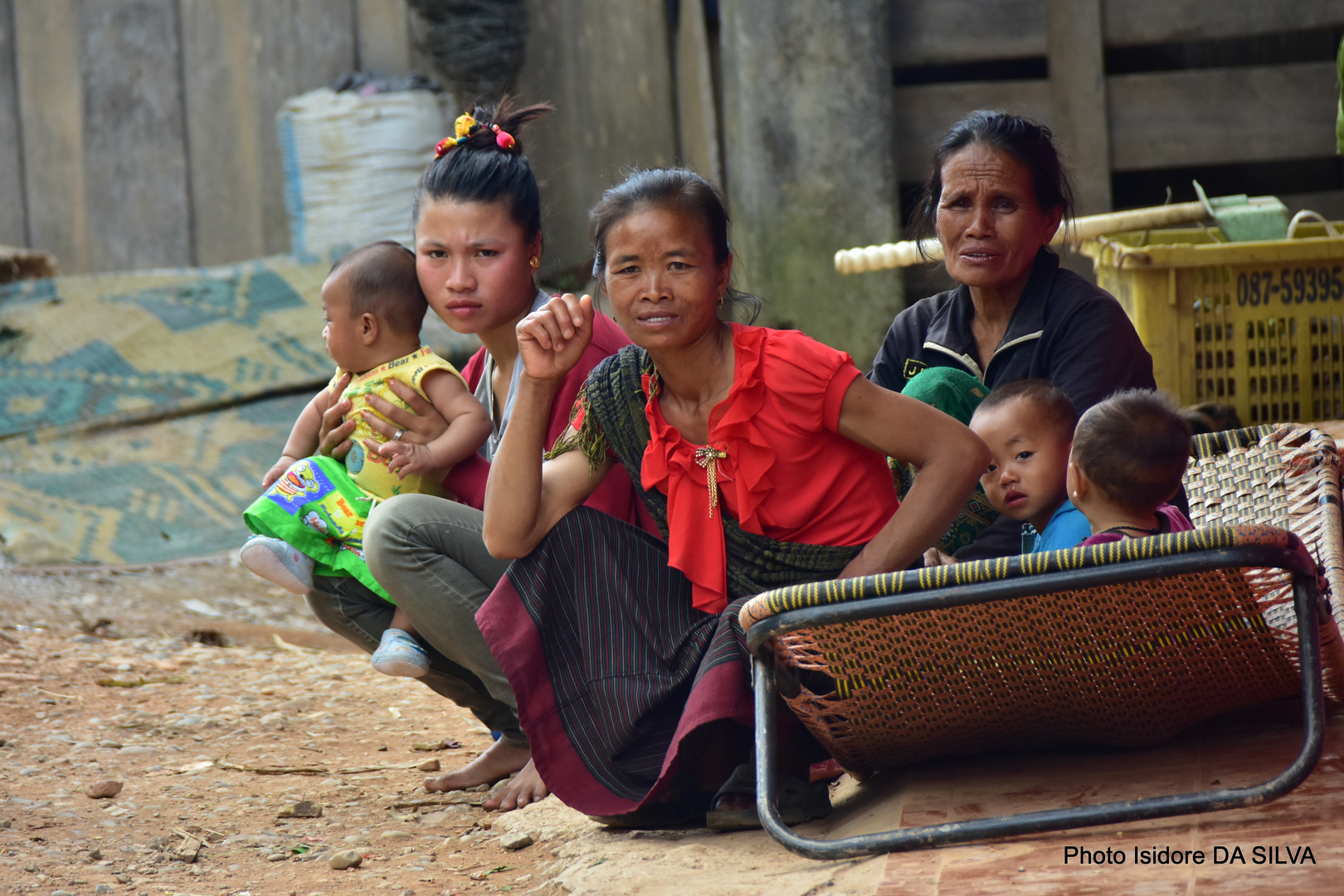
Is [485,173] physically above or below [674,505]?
above

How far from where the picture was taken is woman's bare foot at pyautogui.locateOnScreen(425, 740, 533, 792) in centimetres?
276

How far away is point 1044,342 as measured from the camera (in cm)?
260

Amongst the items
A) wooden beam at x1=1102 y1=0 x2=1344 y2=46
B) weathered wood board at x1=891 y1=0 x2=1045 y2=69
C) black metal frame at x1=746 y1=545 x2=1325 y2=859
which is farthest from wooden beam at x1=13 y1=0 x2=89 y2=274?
black metal frame at x1=746 y1=545 x2=1325 y2=859

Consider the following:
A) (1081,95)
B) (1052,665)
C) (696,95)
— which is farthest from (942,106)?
(1052,665)

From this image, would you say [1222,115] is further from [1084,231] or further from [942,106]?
[1084,231]

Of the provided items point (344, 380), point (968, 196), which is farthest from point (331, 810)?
point (968, 196)

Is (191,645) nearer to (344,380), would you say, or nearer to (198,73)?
(344,380)

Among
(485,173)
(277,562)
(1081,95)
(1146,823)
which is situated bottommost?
(1146,823)

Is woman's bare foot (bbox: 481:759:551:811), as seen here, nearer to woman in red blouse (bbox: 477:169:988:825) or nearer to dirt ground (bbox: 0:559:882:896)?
dirt ground (bbox: 0:559:882:896)

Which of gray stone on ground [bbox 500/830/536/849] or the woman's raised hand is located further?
gray stone on ground [bbox 500/830/536/849]

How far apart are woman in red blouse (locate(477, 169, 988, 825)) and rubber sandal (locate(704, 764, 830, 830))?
0.02 m

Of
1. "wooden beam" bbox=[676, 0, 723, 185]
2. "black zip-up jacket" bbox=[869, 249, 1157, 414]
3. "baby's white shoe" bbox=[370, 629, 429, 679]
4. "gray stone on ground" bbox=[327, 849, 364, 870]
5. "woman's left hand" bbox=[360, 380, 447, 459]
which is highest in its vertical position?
"wooden beam" bbox=[676, 0, 723, 185]

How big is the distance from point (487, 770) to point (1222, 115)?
3916 mm

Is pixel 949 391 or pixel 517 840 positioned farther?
pixel 949 391
